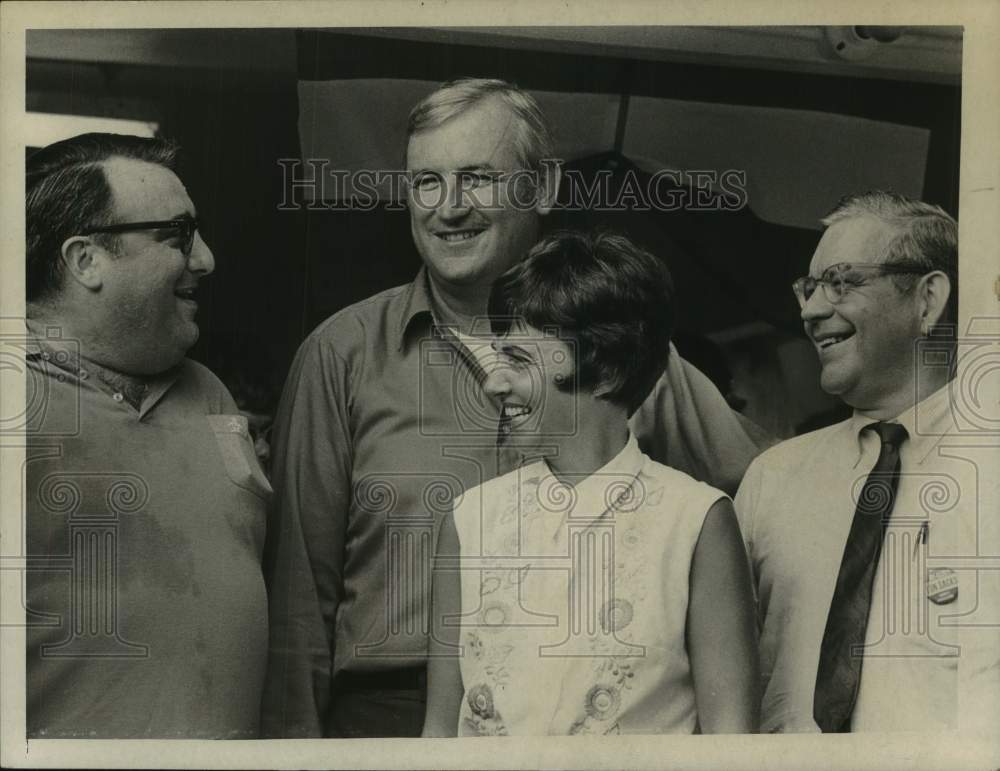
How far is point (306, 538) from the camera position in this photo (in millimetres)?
4164

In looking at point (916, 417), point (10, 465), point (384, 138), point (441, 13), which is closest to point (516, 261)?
point (384, 138)

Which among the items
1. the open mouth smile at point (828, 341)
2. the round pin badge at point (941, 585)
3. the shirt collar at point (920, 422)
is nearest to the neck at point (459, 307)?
the open mouth smile at point (828, 341)

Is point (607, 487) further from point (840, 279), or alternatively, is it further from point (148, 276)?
point (148, 276)

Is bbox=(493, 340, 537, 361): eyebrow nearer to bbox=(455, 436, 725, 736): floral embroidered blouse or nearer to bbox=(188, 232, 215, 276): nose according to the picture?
bbox=(455, 436, 725, 736): floral embroidered blouse

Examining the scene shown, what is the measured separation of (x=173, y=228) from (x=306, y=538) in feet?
3.56

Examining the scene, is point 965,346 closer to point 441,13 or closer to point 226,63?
A: point 441,13

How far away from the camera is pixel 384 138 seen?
4.20m

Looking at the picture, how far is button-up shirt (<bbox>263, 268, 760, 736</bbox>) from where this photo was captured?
414 centimetres

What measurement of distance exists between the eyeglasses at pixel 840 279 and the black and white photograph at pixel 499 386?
1cm

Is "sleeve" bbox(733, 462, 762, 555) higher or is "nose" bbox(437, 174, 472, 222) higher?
"nose" bbox(437, 174, 472, 222)

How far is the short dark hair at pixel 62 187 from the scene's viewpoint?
4.16m

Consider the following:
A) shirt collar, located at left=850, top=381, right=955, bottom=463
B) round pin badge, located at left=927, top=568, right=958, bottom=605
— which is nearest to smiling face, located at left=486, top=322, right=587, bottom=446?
shirt collar, located at left=850, top=381, right=955, bottom=463

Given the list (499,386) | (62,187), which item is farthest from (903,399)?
(62,187)

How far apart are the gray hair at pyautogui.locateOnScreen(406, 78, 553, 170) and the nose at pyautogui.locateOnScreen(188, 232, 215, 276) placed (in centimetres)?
75
